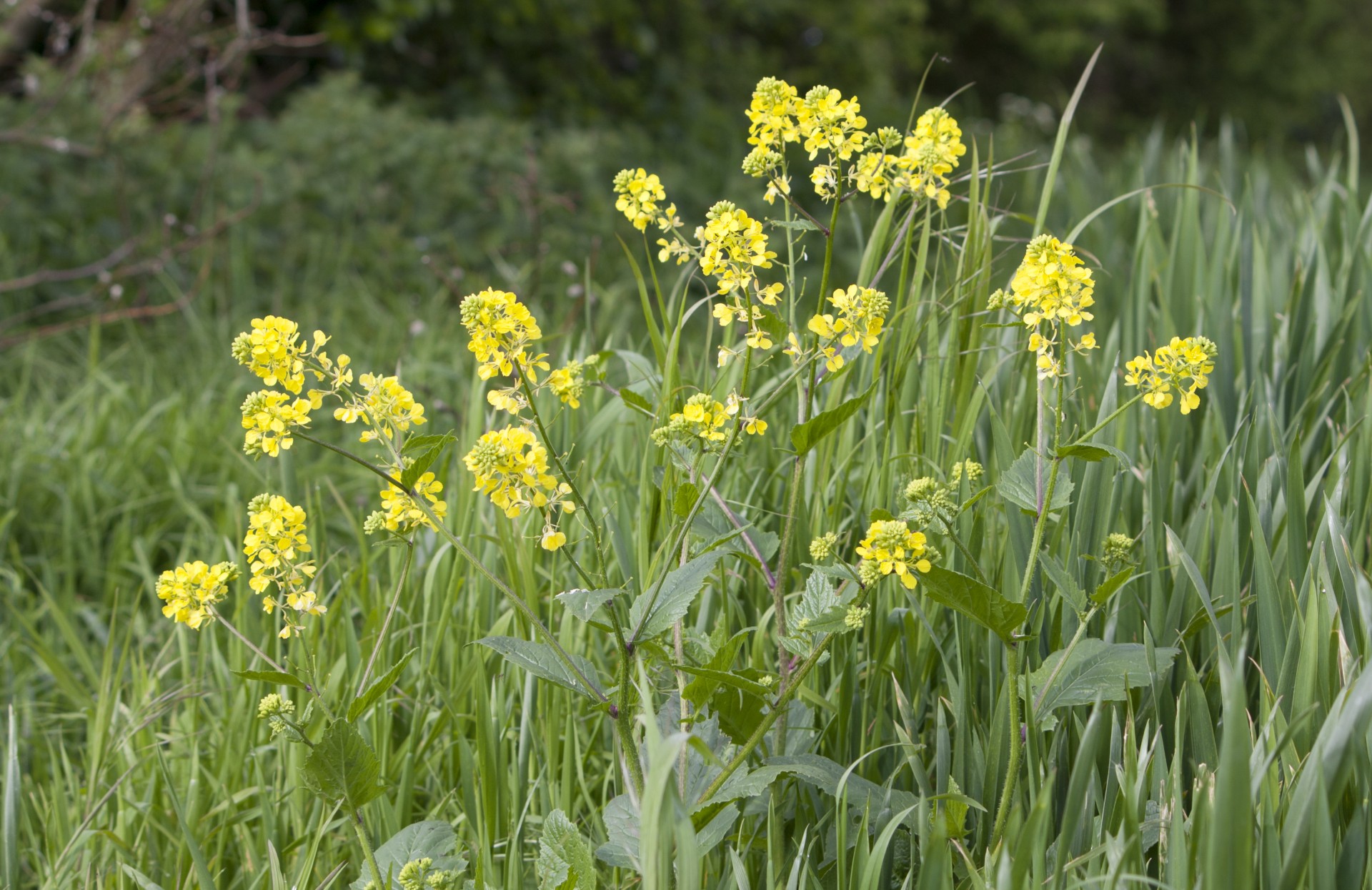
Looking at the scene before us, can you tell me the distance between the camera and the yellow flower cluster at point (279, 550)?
1.06m

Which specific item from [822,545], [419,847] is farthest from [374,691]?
[822,545]

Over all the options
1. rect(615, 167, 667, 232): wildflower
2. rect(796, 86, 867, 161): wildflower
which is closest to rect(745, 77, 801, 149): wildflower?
rect(796, 86, 867, 161): wildflower

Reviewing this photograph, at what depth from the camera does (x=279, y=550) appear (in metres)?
1.08

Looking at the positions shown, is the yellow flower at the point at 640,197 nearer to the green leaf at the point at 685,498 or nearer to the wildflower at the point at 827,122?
the wildflower at the point at 827,122

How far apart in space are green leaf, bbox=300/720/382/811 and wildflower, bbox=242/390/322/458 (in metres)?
0.26

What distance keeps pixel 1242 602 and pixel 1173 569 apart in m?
0.13

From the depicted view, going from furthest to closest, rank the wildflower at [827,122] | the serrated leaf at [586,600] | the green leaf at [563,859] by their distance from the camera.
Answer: the wildflower at [827,122], the green leaf at [563,859], the serrated leaf at [586,600]

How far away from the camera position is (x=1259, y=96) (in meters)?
12.0

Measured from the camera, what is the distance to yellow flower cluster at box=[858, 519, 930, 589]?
940mm

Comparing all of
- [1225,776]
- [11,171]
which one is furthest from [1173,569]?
[11,171]

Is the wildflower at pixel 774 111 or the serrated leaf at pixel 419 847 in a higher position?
the wildflower at pixel 774 111

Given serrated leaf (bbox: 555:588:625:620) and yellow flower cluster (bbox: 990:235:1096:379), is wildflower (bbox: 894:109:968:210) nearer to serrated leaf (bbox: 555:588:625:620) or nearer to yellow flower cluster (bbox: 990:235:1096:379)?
yellow flower cluster (bbox: 990:235:1096:379)

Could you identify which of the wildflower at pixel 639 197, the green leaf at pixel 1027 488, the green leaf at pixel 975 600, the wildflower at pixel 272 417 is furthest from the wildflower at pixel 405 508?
the green leaf at pixel 1027 488

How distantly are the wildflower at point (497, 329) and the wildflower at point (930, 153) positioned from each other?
441mm
